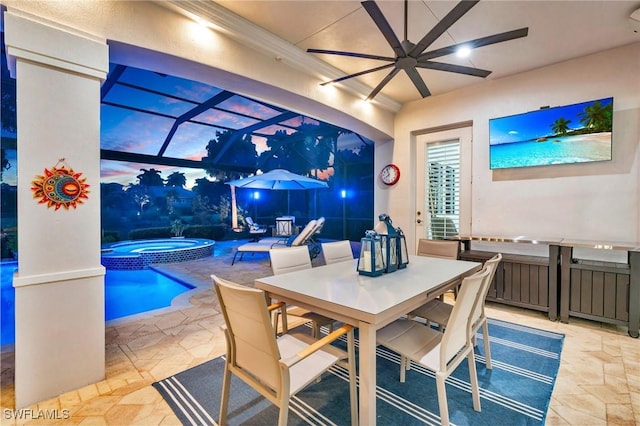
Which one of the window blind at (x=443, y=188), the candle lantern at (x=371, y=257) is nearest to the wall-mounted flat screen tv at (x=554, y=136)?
the window blind at (x=443, y=188)

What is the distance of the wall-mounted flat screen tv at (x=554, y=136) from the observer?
315 cm

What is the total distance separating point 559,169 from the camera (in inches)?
137

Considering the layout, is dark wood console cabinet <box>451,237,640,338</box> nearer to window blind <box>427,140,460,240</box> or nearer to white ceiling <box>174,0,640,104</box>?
window blind <box>427,140,460,240</box>

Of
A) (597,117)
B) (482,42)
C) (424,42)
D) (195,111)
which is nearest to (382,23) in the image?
(424,42)

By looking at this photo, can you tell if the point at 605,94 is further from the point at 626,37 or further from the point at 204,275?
Answer: the point at 204,275

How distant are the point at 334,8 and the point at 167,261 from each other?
6225 mm

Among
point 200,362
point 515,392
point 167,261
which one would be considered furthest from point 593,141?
point 167,261

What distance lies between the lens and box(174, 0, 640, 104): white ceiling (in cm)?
244

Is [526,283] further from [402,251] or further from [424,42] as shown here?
[424,42]

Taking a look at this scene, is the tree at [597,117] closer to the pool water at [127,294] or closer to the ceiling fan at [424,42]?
the ceiling fan at [424,42]

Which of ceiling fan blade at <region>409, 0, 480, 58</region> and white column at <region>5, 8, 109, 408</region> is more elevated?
ceiling fan blade at <region>409, 0, 480, 58</region>

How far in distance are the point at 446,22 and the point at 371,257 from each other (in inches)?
64.3

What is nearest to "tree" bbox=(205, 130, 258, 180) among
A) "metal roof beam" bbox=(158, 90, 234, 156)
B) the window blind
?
"metal roof beam" bbox=(158, 90, 234, 156)

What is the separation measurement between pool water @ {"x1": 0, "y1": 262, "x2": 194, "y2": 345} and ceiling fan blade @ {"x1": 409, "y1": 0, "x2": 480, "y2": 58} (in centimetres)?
395
